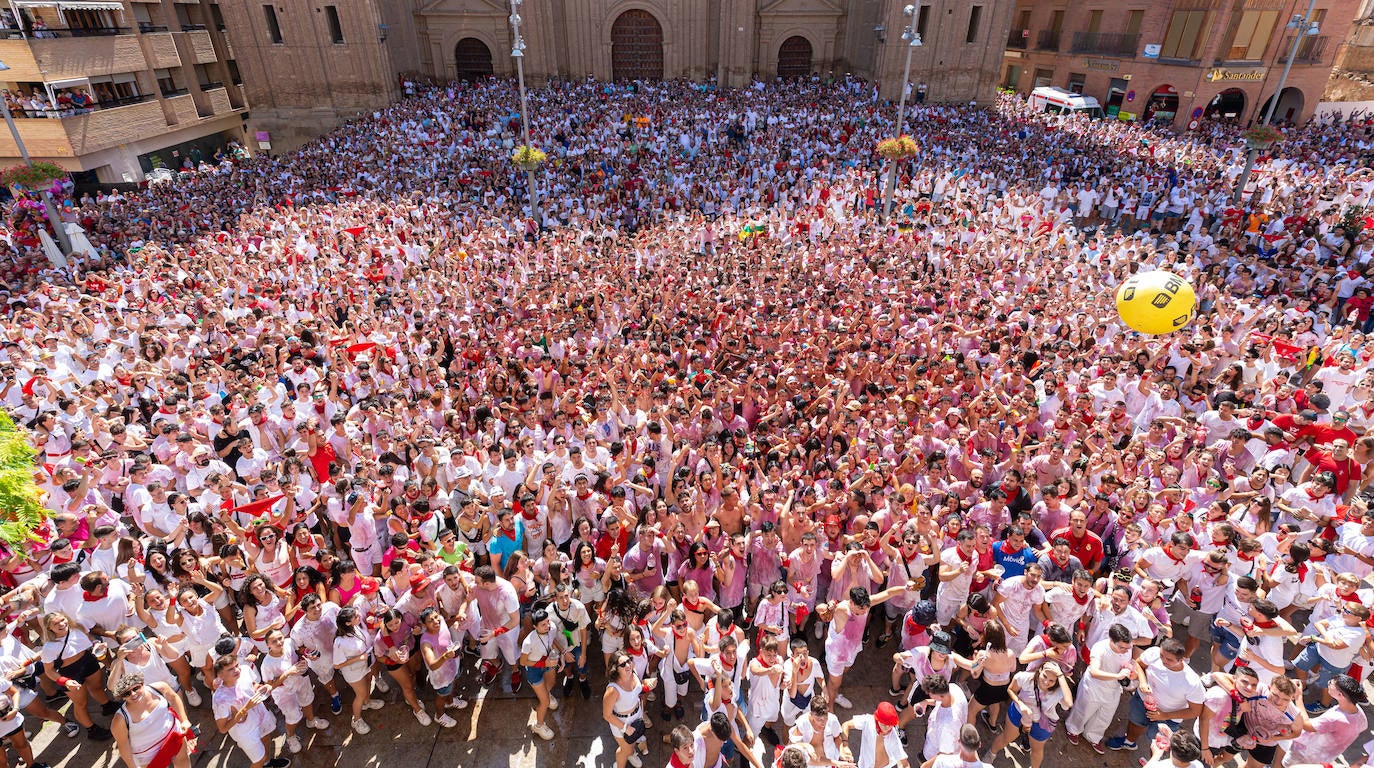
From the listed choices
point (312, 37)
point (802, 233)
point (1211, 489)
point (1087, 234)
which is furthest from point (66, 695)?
point (312, 37)

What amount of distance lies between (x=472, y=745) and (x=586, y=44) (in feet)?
116

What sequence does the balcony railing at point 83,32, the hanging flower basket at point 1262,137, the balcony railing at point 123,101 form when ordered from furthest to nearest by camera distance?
1. the balcony railing at point 123,101
2. the balcony railing at point 83,32
3. the hanging flower basket at point 1262,137

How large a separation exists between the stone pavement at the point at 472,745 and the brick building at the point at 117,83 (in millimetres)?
28011

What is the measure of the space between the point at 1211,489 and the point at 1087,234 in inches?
585

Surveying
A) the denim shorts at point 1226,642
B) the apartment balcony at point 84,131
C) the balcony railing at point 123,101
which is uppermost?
the balcony railing at point 123,101

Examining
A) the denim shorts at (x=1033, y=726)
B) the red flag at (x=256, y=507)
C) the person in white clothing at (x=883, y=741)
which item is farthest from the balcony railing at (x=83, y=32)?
the denim shorts at (x=1033, y=726)

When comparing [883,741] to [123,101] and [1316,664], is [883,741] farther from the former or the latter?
[123,101]

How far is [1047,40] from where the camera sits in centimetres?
3984

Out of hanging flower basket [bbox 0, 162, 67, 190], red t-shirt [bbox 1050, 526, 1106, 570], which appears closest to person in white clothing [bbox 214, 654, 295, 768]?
red t-shirt [bbox 1050, 526, 1106, 570]

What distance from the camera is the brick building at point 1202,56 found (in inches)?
1236

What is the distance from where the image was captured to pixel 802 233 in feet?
59.4

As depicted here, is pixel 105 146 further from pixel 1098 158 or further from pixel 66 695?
pixel 1098 158

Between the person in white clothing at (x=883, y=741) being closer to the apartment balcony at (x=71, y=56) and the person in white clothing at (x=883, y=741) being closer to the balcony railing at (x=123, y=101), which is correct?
the apartment balcony at (x=71, y=56)

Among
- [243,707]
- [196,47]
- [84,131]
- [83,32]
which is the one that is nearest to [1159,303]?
[243,707]
